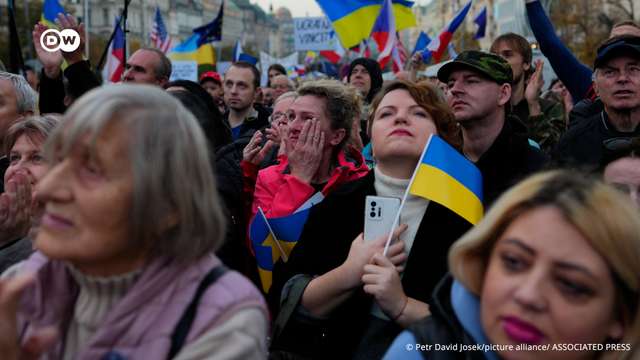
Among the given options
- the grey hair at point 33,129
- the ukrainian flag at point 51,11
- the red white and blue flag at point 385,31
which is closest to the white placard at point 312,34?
the red white and blue flag at point 385,31

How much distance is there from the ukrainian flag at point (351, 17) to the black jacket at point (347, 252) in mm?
6906

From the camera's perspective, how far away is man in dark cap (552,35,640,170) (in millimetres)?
3994

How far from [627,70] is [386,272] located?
7.38 feet

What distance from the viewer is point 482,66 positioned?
4.00 meters

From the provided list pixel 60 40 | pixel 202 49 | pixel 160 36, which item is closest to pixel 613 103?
pixel 60 40

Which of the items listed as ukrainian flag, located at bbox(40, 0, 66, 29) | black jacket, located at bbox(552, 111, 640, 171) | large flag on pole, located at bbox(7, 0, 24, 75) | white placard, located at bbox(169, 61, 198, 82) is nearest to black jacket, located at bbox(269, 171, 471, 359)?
black jacket, located at bbox(552, 111, 640, 171)

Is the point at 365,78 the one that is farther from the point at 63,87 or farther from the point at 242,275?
the point at 242,275

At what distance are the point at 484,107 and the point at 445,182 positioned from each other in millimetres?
1258

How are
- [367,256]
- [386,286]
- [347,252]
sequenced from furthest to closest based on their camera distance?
[347,252] → [367,256] → [386,286]

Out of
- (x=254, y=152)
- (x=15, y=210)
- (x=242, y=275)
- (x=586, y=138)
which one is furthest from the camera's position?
(x=254, y=152)

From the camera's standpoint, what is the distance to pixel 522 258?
1.91 metres

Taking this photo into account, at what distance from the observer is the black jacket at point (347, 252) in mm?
2752

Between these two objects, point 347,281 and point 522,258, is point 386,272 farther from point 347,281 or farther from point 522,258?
point 522,258

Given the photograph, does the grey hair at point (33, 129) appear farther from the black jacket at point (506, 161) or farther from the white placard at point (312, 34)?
the white placard at point (312, 34)
